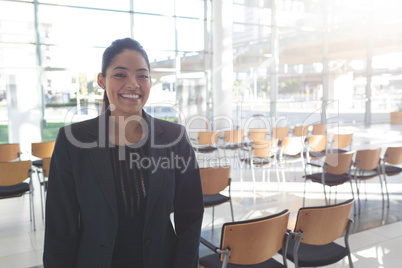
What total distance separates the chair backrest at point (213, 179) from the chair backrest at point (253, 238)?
61.8 inches

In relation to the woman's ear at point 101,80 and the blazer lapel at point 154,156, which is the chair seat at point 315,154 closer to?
the blazer lapel at point 154,156

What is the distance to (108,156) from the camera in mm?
1354

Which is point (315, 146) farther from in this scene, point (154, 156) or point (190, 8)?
point (190, 8)

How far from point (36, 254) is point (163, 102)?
743cm

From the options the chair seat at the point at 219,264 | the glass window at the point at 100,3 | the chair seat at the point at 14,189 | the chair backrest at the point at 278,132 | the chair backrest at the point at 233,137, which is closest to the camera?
the chair seat at the point at 219,264

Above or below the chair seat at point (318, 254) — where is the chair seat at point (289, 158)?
above

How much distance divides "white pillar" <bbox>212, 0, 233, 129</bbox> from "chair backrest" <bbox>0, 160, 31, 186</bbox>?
730 cm

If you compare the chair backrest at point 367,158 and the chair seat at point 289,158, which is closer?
the chair backrest at point 367,158

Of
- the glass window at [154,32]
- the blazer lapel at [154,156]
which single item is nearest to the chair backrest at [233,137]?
the glass window at [154,32]

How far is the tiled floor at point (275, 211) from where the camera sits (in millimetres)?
3361

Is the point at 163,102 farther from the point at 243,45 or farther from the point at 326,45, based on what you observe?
the point at 326,45

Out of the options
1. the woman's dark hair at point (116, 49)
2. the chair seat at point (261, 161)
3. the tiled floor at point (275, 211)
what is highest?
the woman's dark hair at point (116, 49)

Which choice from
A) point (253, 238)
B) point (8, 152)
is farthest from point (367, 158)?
point (8, 152)

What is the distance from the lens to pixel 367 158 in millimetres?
4711
